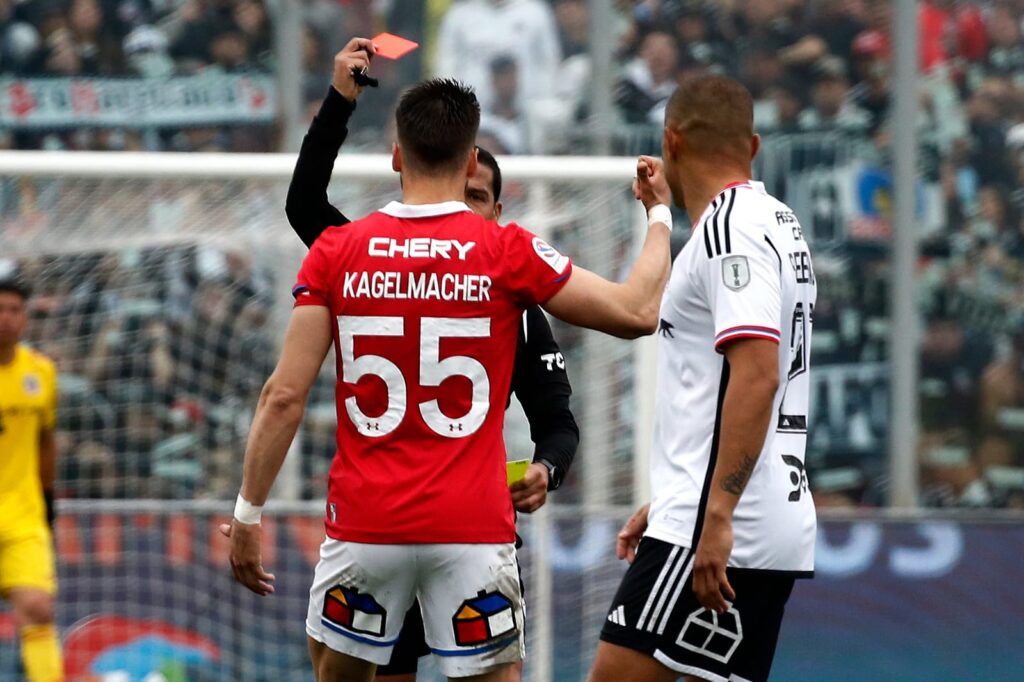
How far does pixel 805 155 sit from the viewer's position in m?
8.89

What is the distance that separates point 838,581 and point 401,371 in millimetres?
4630

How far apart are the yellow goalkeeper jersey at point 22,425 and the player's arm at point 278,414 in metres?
3.59

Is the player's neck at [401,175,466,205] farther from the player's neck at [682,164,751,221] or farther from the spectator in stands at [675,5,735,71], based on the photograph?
the spectator in stands at [675,5,735,71]

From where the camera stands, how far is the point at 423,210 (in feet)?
12.0

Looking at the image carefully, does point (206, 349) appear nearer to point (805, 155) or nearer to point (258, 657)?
point (258, 657)

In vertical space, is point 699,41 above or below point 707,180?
above

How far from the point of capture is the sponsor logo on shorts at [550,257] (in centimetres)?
363

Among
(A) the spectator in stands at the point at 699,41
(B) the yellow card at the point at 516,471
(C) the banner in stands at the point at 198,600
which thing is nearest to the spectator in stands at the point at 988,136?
(A) the spectator in stands at the point at 699,41

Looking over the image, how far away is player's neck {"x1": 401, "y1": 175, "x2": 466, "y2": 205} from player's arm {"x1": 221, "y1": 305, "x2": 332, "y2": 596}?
0.34 m

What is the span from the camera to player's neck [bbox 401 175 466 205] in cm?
370

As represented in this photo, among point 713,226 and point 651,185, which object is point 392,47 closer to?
point 651,185

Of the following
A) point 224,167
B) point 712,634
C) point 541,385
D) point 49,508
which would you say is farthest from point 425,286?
point 49,508

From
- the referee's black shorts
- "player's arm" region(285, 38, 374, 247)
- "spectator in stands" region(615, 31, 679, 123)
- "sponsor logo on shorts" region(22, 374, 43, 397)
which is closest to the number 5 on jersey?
the referee's black shorts

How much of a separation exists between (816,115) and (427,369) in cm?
598
